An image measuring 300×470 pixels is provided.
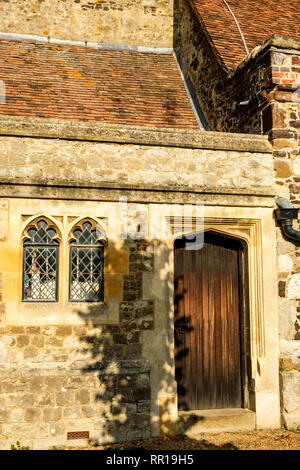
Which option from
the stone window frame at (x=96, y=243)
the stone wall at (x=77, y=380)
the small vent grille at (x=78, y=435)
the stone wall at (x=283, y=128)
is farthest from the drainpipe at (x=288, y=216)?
the small vent grille at (x=78, y=435)

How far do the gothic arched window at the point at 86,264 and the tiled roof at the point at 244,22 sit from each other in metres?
4.57

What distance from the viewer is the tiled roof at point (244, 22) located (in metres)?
9.70

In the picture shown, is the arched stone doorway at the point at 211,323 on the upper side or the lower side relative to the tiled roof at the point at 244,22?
lower

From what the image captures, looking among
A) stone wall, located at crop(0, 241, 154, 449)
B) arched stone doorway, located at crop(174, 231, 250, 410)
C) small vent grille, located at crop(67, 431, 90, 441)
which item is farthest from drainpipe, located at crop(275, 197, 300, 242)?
small vent grille, located at crop(67, 431, 90, 441)

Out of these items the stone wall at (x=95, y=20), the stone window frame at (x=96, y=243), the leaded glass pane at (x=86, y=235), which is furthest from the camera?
the stone wall at (x=95, y=20)

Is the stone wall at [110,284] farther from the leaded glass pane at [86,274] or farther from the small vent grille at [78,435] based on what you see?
the leaded glass pane at [86,274]

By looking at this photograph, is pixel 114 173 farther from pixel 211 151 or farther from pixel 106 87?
pixel 106 87

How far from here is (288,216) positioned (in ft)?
23.0

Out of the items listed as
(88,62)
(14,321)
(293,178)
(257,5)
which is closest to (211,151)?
(293,178)

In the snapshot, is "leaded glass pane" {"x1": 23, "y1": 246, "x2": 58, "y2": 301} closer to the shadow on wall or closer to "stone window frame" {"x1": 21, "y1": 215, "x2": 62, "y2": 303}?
"stone window frame" {"x1": 21, "y1": 215, "x2": 62, "y2": 303}

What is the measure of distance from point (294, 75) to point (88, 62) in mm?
5172

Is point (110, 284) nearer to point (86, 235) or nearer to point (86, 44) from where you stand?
point (86, 235)

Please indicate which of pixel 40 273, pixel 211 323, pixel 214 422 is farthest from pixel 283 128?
pixel 214 422

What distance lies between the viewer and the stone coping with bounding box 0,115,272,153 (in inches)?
253
